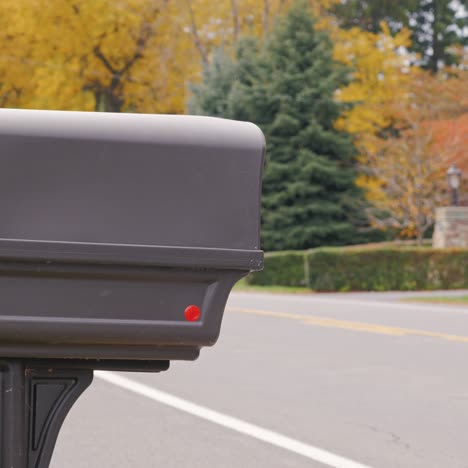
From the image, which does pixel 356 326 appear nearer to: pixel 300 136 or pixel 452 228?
pixel 452 228

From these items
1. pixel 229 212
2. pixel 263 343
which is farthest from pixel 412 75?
pixel 229 212

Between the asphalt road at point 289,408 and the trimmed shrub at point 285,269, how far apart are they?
17170 mm

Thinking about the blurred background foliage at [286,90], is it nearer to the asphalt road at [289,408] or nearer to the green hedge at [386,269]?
the green hedge at [386,269]

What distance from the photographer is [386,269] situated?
101 feet

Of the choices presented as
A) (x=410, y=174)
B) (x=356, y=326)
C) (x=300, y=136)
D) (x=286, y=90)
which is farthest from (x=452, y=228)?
(x=356, y=326)

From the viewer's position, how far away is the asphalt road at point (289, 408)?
7477mm

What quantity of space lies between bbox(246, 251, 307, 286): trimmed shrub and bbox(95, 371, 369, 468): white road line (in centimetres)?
2242

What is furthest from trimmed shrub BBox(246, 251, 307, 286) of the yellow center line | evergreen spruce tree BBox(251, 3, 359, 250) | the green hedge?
the yellow center line

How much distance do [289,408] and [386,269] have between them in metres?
21.4

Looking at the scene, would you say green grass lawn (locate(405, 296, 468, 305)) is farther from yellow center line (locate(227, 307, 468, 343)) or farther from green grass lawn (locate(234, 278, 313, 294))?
green grass lawn (locate(234, 278, 313, 294))

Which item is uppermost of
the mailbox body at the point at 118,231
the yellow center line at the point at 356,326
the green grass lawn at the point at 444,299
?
the mailbox body at the point at 118,231

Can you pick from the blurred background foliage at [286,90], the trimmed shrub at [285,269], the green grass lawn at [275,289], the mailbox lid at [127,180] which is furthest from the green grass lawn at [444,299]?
the mailbox lid at [127,180]

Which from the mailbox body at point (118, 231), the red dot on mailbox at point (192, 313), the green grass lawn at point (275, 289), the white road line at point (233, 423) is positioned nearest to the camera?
the mailbox body at point (118, 231)

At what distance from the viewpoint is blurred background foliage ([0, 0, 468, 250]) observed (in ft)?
131
